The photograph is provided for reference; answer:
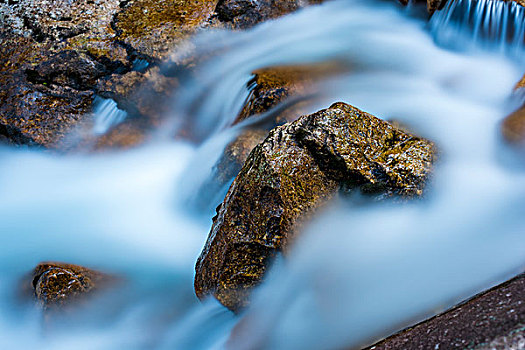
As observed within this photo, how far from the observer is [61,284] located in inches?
147

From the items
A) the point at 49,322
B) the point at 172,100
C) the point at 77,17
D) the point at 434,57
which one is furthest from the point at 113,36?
the point at 434,57

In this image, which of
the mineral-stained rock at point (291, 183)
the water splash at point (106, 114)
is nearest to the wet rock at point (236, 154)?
the mineral-stained rock at point (291, 183)

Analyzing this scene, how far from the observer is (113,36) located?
5703 millimetres

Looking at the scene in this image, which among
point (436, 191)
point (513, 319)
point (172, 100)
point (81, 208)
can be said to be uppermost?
point (513, 319)

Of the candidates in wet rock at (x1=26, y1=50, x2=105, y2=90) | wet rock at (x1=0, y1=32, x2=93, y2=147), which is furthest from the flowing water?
wet rock at (x1=26, y1=50, x2=105, y2=90)

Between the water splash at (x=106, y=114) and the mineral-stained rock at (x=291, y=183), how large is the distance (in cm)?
282

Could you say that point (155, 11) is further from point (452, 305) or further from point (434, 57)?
point (452, 305)

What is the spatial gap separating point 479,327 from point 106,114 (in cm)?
486

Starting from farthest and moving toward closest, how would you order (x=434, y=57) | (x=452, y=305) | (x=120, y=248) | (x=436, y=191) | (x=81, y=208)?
1. (x=434, y=57)
2. (x=81, y=208)
3. (x=120, y=248)
4. (x=436, y=191)
5. (x=452, y=305)

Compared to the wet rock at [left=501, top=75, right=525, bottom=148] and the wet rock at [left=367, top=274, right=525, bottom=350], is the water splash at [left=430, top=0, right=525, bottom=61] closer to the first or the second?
the wet rock at [left=501, top=75, right=525, bottom=148]

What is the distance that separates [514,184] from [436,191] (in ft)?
2.44

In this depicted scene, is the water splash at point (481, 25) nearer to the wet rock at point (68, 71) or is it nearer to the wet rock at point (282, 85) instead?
the wet rock at point (282, 85)

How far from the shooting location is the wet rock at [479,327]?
1.87 m

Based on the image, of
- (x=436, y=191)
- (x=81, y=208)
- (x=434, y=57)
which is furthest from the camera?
(x=434, y=57)
